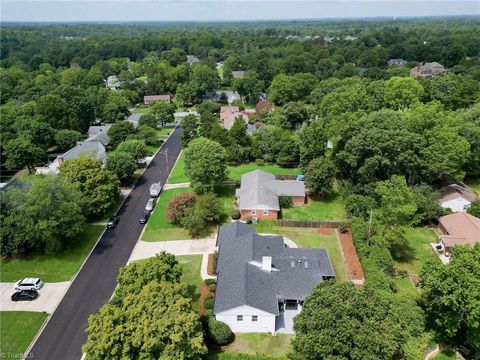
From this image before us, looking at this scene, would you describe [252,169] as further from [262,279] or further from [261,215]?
[262,279]

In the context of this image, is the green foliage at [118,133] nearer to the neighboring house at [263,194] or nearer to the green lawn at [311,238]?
the neighboring house at [263,194]

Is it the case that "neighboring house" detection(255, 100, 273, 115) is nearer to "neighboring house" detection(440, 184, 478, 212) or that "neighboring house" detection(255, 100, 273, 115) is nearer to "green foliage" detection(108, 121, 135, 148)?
"green foliage" detection(108, 121, 135, 148)

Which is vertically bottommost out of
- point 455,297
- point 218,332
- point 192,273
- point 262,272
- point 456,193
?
point 192,273

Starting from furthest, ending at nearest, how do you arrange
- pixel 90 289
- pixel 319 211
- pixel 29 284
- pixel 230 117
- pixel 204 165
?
1. pixel 230 117
2. pixel 204 165
3. pixel 319 211
4. pixel 90 289
5. pixel 29 284

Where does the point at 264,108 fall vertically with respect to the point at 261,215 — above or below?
above

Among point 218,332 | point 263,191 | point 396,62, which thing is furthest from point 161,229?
point 396,62

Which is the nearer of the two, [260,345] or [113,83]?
[260,345]

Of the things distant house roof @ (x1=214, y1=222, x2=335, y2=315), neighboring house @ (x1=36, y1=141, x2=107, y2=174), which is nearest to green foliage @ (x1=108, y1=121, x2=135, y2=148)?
neighboring house @ (x1=36, y1=141, x2=107, y2=174)
